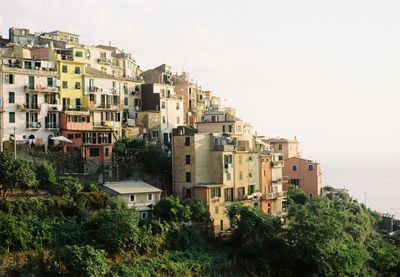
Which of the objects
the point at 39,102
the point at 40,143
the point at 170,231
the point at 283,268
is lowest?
the point at 283,268

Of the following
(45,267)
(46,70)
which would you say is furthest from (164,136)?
(45,267)

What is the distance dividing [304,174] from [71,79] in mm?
25852

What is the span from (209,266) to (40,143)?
16.4m

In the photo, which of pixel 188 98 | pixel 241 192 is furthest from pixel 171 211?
pixel 188 98

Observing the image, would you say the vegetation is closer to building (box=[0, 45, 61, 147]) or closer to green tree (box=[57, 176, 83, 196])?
green tree (box=[57, 176, 83, 196])

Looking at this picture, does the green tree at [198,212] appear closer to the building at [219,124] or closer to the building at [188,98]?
the building at [219,124]

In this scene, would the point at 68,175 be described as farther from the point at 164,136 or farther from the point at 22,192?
the point at 164,136

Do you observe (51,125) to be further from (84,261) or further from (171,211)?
(84,261)

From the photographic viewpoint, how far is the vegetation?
27.2 m

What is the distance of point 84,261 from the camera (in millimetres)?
26688

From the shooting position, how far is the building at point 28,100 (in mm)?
39562

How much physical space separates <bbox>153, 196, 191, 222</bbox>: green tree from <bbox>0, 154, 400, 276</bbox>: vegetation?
0.06 meters

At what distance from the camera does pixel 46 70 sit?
42.1m

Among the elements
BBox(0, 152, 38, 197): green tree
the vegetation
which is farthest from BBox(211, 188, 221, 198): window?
BBox(0, 152, 38, 197): green tree
